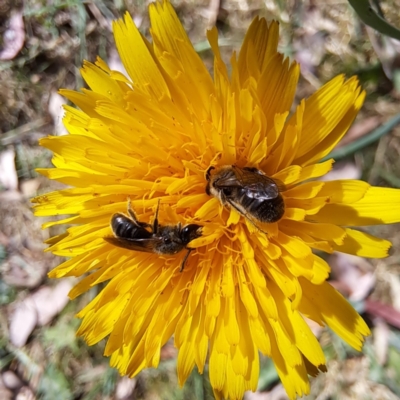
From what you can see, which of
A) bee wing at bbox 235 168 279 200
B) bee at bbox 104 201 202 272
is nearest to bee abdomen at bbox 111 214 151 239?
bee at bbox 104 201 202 272

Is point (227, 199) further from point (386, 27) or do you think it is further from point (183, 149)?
point (386, 27)

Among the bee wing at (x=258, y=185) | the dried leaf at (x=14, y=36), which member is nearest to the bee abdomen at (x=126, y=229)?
the bee wing at (x=258, y=185)

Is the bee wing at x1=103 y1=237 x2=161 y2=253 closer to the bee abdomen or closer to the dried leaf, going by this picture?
the bee abdomen

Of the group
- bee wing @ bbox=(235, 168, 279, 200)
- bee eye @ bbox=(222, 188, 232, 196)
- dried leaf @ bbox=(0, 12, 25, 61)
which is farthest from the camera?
dried leaf @ bbox=(0, 12, 25, 61)

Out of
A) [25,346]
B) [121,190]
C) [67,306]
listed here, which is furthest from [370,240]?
[25,346]

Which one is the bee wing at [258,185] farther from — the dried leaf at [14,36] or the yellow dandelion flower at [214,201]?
the dried leaf at [14,36]

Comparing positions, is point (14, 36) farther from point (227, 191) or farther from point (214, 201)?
point (227, 191)
